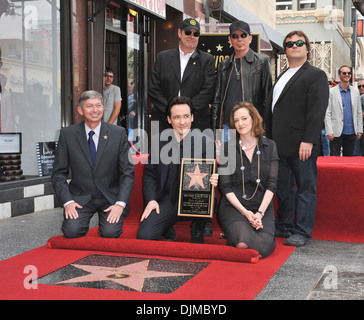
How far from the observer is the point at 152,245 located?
4570mm

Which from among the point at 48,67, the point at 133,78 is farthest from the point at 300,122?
the point at 133,78

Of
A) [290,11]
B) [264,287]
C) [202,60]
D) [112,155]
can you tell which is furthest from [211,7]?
[290,11]

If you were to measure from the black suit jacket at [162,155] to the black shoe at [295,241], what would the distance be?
987mm

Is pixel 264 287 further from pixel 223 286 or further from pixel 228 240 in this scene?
pixel 228 240

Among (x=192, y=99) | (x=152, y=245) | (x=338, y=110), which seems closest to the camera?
(x=152, y=245)

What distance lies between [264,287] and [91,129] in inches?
87.2

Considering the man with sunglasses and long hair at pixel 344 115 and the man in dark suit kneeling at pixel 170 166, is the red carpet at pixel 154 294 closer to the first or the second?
the man in dark suit kneeling at pixel 170 166

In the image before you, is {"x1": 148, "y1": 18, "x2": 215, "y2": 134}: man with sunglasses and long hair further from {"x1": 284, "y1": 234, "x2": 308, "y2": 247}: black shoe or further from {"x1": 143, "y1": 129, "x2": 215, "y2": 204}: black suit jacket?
{"x1": 284, "y1": 234, "x2": 308, "y2": 247}: black shoe

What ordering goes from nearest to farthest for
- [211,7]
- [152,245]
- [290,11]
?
[152,245]
[211,7]
[290,11]

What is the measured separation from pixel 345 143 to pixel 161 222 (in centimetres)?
481

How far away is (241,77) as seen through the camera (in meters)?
5.27

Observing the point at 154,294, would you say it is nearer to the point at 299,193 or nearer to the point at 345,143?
the point at 299,193

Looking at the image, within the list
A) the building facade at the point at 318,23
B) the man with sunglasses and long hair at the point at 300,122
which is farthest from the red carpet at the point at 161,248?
the building facade at the point at 318,23

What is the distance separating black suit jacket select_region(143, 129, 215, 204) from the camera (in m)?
4.98
